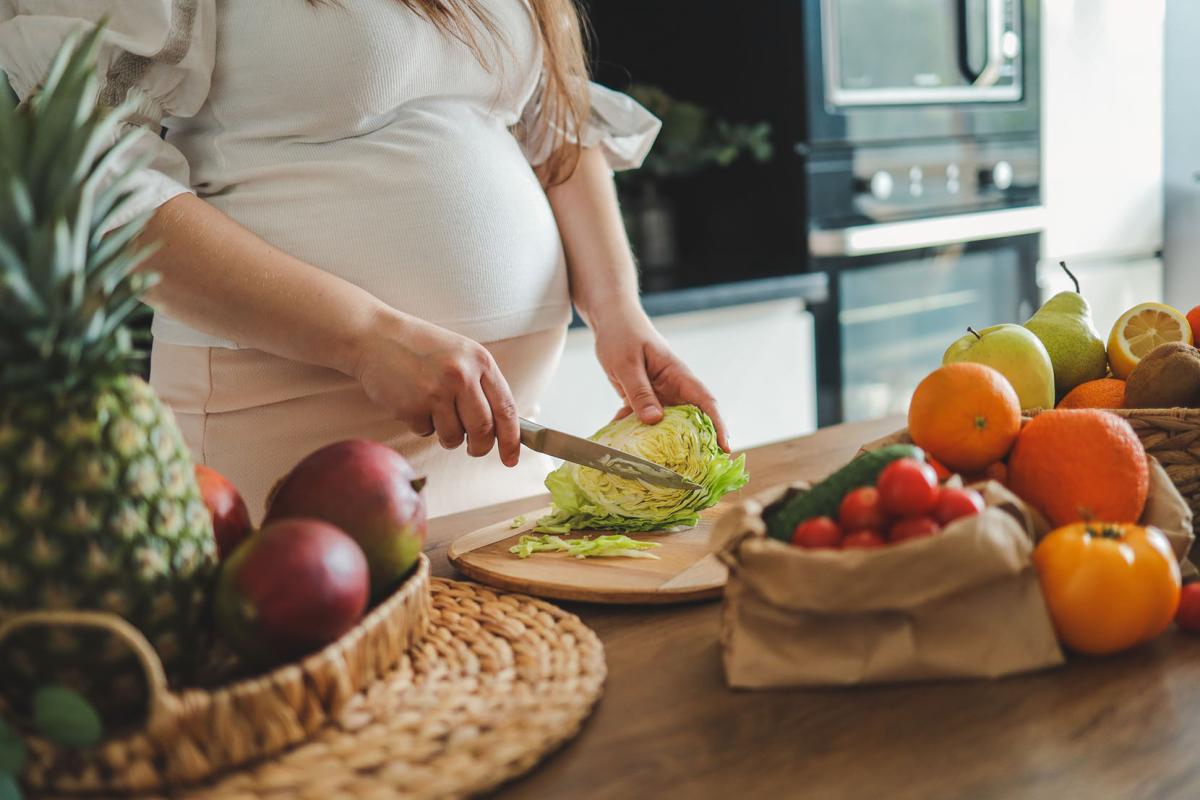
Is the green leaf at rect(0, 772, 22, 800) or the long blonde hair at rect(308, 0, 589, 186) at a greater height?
the long blonde hair at rect(308, 0, 589, 186)

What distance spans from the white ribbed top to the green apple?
0.56m

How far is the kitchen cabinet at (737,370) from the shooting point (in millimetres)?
2125

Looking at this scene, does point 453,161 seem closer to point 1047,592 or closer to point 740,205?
point 1047,592

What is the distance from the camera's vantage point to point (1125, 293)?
11.0ft

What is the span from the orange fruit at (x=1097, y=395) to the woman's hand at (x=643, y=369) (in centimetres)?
36

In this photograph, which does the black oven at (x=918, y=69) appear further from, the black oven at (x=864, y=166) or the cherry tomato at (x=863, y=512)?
the cherry tomato at (x=863, y=512)

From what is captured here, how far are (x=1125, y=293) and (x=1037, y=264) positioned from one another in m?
0.49

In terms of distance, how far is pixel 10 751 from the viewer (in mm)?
562

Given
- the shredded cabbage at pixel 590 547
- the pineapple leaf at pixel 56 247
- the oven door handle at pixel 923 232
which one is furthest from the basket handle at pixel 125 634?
the oven door handle at pixel 923 232

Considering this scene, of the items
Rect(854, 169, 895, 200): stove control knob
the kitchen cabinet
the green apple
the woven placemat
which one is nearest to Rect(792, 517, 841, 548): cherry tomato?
the woven placemat

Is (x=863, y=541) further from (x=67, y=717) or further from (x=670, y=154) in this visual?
(x=670, y=154)

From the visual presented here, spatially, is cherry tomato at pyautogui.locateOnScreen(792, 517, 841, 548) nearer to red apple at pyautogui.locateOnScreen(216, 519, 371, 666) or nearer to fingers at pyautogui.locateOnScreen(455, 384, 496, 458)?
red apple at pyautogui.locateOnScreen(216, 519, 371, 666)

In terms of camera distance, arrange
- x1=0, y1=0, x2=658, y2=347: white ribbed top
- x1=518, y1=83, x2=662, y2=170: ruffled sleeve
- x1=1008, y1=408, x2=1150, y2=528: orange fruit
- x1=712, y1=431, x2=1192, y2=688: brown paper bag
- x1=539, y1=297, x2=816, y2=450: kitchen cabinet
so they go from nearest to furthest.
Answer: x1=712, y1=431, x2=1192, y2=688: brown paper bag
x1=1008, y1=408, x2=1150, y2=528: orange fruit
x1=0, y1=0, x2=658, y2=347: white ribbed top
x1=518, y1=83, x2=662, y2=170: ruffled sleeve
x1=539, y1=297, x2=816, y2=450: kitchen cabinet

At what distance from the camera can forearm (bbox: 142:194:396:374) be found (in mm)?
1066
